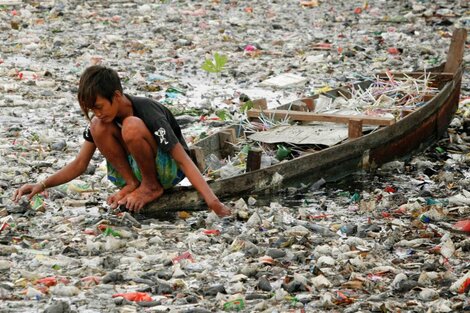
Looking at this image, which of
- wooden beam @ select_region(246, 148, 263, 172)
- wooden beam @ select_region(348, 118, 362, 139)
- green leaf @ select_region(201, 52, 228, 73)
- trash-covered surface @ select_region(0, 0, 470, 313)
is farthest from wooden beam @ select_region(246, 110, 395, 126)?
green leaf @ select_region(201, 52, 228, 73)

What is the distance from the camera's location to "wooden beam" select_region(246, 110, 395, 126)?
806 cm

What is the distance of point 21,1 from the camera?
15.9 meters

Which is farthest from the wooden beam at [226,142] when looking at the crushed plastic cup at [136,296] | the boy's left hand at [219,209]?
the crushed plastic cup at [136,296]

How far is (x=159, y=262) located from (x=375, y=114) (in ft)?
10.9

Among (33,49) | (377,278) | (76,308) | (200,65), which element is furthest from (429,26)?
(76,308)

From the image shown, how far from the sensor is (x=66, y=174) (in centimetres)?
646

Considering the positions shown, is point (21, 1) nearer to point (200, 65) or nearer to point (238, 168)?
point (200, 65)

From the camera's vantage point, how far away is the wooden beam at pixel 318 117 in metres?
8.06

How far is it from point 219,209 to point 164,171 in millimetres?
432

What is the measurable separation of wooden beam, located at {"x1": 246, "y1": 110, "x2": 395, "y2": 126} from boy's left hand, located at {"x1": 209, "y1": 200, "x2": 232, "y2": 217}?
1.92 meters

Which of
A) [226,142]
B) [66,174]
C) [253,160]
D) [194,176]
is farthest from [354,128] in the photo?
[66,174]

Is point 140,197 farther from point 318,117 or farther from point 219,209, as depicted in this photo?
point 318,117

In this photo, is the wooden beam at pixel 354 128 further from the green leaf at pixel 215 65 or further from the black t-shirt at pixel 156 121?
the green leaf at pixel 215 65

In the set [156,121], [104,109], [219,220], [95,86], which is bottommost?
[219,220]
